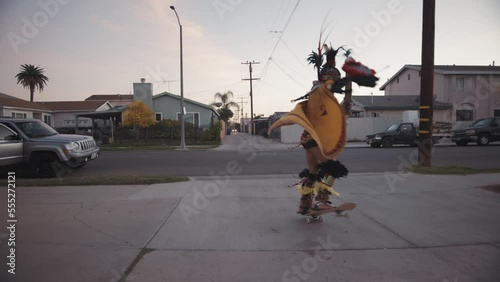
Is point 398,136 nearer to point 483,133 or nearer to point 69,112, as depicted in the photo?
point 483,133

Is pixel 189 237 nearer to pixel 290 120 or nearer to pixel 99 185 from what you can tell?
pixel 290 120

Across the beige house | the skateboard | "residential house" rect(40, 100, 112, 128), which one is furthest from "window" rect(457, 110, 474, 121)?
"residential house" rect(40, 100, 112, 128)

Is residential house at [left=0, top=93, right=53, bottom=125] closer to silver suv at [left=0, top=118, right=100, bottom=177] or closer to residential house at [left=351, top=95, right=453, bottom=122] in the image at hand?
silver suv at [left=0, top=118, right=100, bottom=177]

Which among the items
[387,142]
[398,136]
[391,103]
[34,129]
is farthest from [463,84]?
[34,129]

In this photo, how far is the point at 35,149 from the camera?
8648 millimetres

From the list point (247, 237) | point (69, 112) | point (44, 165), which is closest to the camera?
point (247, 237)

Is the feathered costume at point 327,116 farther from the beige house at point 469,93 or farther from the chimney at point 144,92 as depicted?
the beige house at point 469,93

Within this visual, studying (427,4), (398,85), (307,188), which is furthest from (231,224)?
(398,85)

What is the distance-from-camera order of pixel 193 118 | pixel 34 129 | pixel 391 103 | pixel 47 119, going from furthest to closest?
pixel 47 119, pixel 193 118, pixel 391 103, pixel 34 129

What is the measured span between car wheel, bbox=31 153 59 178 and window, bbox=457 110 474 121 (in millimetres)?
35673

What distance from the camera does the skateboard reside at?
4.12 metres

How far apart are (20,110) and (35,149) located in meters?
29.7

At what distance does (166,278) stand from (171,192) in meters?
3.65

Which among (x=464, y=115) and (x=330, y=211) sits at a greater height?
(x=464, y=115)
